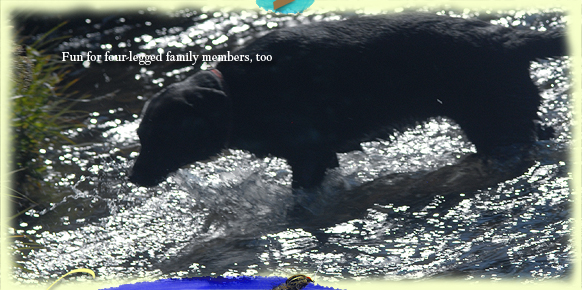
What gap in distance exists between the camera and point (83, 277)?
6.29 ft

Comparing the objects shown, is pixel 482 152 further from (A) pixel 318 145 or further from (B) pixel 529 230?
(A) pixel 318 145

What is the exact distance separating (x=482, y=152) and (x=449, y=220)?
0.52 m

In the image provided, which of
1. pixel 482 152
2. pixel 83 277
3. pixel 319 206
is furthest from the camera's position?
pixel 482 152

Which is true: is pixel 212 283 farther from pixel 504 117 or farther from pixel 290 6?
pixel 504 117

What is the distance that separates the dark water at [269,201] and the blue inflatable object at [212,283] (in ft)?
0.28

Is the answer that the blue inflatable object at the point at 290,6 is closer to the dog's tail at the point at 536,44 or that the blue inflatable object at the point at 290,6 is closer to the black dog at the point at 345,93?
the black dog at the point at 345,93

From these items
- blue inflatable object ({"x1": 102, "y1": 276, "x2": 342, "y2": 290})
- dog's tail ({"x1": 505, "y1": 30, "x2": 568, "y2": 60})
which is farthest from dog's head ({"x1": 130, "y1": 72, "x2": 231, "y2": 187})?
dog's tail ({"x1": 505, "y1": 30, "x2": 568, "y2": 60})

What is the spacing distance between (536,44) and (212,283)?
199 centimetres

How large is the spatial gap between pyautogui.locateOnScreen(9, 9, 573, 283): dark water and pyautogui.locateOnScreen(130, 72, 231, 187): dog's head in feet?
0.32

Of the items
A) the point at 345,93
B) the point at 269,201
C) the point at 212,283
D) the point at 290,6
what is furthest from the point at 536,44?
the point at 212,283

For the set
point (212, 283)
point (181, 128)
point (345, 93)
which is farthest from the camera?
point (345, 93)

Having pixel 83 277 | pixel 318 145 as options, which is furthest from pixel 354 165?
pixel 83 277

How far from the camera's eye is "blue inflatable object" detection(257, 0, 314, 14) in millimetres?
2328

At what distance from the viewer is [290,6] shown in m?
2.35
